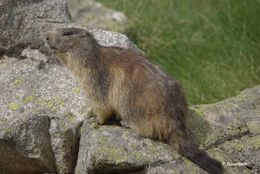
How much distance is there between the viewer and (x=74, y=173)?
5.60 meters

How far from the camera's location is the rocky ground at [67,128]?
17.0 ft

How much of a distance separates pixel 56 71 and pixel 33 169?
965 millimetres

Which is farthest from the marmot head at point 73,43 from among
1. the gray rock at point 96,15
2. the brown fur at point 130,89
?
the gray rock at point 96,15

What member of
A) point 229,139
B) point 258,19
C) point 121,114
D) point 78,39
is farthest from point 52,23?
point 258,19

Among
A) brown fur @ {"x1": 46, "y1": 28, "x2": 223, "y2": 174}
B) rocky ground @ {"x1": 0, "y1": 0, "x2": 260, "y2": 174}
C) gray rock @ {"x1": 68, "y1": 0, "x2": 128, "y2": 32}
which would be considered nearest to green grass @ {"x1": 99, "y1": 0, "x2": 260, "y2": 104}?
gray rock @ {"x1": 68, "y1": 0, "x2": 128, "y2": 32}

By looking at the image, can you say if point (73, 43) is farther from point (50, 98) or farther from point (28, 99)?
point (28, 99)

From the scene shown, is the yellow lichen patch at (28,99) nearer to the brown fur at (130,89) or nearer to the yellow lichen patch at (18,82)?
the yellow lichen patch at (18,82)

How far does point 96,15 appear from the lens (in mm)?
10469

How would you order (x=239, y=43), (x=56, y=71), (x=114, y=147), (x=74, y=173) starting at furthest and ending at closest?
(x=239, y=43), (x=56, y=71), (x=74, y=173), (x=114, y=147)

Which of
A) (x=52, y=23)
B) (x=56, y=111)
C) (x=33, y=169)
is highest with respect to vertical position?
(x=52, y=23)

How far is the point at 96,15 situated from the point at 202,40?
168 centimetres

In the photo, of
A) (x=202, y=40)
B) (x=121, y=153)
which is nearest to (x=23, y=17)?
(x=121, y=153)

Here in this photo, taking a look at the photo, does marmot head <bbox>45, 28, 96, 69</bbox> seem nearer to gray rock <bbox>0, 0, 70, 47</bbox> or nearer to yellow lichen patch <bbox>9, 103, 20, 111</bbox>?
yellow lichen patch <bbox>9, 103, 20, 111</bbox>

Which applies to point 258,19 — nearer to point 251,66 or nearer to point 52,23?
point 251,66
